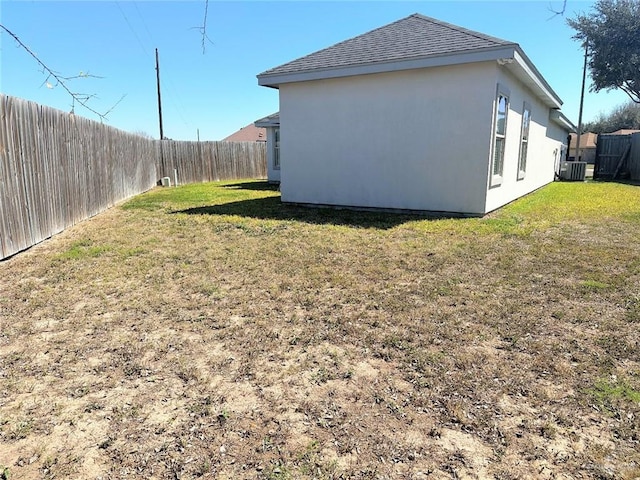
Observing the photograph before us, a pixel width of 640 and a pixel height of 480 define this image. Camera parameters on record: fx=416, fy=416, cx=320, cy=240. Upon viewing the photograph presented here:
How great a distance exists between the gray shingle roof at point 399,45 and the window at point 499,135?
3.64 ft

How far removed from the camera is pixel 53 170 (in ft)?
21.0

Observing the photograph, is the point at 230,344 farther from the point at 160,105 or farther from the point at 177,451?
the point at 160,105

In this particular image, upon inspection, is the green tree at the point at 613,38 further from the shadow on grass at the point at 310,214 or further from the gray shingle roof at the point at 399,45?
the shadow on grass at the point at 310,214

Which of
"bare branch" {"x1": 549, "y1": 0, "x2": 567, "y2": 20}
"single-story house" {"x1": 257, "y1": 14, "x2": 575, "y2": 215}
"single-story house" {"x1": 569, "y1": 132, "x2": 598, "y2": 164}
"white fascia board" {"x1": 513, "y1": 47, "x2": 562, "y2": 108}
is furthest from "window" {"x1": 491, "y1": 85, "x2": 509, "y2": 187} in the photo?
"single-story house" {"x1": 569, "y1": 132, "x2": 598, "y2": 164}

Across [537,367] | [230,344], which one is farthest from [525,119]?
[230,344]

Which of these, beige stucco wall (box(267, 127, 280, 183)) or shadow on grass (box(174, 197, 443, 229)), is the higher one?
beige stucco wall (box(267, 127, 280, 183))

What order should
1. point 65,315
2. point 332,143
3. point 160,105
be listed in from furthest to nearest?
point 160,105
point 332,143
point 65,315

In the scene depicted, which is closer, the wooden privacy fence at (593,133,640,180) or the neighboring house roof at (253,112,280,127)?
the neighboring house roof at (253,112,280,127)

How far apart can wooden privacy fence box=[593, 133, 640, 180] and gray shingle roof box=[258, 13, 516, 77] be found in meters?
15.7

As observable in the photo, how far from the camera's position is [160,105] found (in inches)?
930

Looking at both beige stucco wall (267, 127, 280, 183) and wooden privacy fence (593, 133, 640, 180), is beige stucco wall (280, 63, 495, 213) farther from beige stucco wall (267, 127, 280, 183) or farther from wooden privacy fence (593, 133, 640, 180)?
wooden privacy fence (593, 133, 640, 180)

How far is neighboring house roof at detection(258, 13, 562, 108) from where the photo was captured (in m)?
7.25

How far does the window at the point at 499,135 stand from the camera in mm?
7859

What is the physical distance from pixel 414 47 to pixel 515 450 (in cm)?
777
